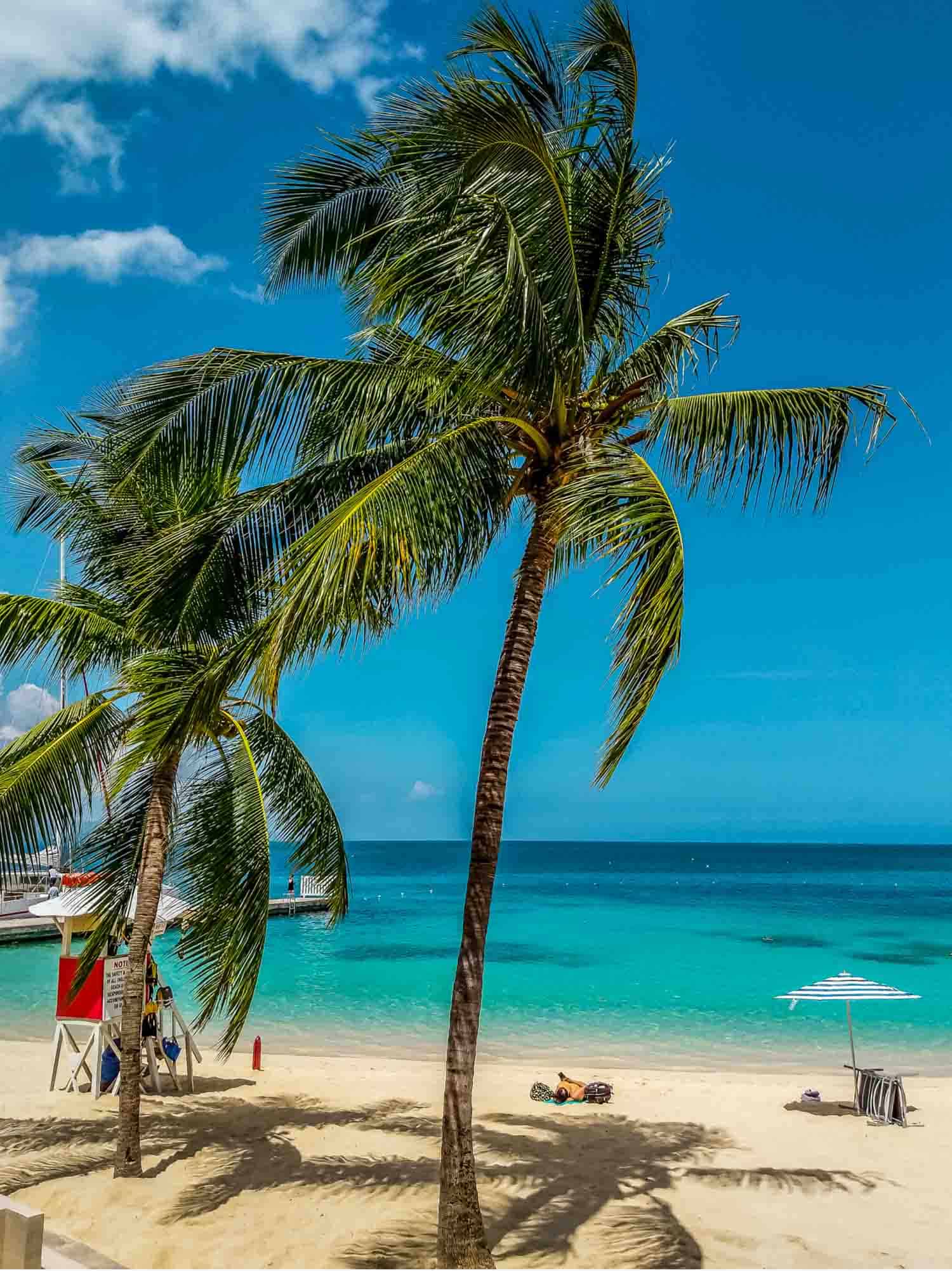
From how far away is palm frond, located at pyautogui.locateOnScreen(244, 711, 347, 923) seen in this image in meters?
8.47

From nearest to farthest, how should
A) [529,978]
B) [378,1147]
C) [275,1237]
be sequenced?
[275,1237] < [378,1147] < [529,978]

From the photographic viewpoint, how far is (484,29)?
18.4 feet

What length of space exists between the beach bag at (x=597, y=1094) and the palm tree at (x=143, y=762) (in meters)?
5.19

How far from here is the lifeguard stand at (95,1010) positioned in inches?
432

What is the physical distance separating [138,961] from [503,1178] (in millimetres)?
3495

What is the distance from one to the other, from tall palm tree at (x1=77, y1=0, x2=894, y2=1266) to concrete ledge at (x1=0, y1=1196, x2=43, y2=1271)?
258cm

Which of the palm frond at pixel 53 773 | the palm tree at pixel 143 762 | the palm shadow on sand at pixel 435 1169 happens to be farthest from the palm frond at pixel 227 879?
the palm shadow on sand at pixel 435 1169

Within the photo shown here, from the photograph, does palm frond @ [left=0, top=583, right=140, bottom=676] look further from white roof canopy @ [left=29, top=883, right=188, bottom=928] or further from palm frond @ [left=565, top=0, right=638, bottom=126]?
palm frond @ [left=565, top=0, right=638, bottom=126]

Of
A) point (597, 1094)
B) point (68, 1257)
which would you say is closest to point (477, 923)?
point (68, 1257)

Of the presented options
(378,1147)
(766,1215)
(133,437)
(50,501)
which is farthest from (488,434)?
(378,1147)

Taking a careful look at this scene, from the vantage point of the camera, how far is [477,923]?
18.9 feet

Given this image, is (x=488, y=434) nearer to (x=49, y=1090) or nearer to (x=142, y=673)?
(x=142, y=673)

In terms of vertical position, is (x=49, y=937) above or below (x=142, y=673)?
below

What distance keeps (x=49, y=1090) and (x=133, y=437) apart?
9002mm
